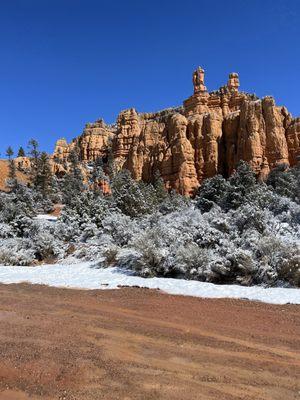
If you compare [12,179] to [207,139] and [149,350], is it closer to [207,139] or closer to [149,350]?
[207,139]

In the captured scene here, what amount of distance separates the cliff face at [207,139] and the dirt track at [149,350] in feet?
136

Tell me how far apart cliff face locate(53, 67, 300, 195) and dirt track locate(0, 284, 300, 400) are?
1629 inches

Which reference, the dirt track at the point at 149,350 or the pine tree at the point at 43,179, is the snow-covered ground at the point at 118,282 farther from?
the pine tree at the point at 43,179

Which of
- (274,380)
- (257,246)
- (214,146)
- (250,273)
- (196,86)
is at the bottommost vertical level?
(274,380)

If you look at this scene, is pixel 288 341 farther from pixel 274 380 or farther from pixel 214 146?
pixel 214 146

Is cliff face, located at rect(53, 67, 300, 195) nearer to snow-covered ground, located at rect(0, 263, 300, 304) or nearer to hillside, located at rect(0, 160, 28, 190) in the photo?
hillside, located at rect(0, 160, 28, 190)

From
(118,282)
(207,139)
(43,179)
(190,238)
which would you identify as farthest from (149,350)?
(207,139)

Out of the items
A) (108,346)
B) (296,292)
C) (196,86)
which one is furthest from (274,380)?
(196,86)

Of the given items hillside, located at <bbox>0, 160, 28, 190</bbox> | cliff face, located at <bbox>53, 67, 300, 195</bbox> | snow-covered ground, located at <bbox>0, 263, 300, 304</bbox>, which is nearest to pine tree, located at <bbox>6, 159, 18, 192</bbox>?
hillside, located at <bbox>0, 160, 28, 190</bbox>

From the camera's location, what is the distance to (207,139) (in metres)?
57.0

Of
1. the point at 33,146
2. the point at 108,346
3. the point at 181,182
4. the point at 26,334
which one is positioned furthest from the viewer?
the point at 33,146

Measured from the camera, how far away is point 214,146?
5641cm

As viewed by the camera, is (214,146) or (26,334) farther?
(214,146)

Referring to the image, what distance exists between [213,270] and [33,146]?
55.9 m
